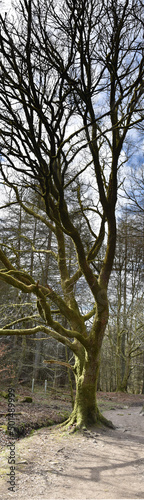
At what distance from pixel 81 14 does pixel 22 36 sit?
41.9 inches

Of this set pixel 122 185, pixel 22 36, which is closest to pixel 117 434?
pixel 122 185

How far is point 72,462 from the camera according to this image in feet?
18.0

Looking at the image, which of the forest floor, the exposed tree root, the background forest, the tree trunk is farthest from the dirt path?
the background forest

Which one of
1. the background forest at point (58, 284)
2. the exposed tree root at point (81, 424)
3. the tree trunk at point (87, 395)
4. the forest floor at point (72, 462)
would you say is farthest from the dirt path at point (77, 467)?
the background forest at point (58, 284)

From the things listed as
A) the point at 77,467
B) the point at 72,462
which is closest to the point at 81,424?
the point at 72,462

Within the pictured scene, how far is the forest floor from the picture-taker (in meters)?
4.29

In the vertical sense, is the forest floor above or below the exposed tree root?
below

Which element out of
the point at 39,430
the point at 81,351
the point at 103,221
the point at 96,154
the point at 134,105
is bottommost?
the point at 39,430

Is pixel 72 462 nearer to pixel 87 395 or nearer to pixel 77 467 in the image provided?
pixel 77 467

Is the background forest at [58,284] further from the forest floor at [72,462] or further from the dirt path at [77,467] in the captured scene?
the dirt path at [77,467]

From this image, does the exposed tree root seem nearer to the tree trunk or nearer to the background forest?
the tree trunk

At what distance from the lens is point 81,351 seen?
8.52 m

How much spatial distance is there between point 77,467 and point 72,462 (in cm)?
23

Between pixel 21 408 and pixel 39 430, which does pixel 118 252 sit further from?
pixel 39 430
